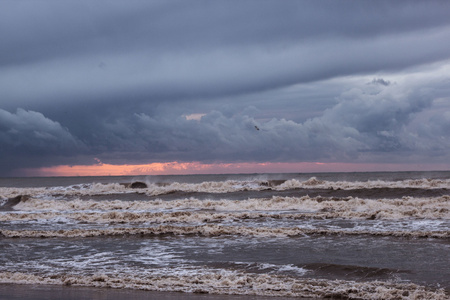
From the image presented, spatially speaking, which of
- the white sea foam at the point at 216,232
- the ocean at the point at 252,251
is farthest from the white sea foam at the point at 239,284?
the white sea foam at the point at 216,232

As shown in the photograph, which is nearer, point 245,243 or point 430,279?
point 430,279

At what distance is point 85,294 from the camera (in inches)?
343

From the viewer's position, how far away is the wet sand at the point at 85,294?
834 centimetres

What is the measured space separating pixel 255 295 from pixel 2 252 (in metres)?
9.45

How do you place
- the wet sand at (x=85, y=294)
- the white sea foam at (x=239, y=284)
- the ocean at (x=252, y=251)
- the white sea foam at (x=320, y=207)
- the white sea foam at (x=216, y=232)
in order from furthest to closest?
the white sea foam at (x=320, y=207) < the white sea foam at (x=216, y=232) < the ocean at (x=252, y=251) < the wet sand at (x=85, y=294) < the white sea foam at (x=239, y=284)

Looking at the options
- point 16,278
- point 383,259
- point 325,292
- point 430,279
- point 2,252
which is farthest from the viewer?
point 2,252

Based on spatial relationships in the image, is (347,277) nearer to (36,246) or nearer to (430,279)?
(430,279)

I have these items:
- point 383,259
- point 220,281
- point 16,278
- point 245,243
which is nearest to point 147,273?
point 220,281

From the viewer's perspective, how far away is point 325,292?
27.4ft

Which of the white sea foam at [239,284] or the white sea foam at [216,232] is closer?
the white sea foam at [239,284]

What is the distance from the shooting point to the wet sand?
8.34 m

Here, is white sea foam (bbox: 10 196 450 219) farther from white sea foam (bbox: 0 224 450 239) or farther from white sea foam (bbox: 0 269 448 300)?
white sea foam (bbox: 0 269 448 300)

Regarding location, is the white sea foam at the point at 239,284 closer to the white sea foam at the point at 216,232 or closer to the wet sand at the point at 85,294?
the wet sand at the point at 85,294

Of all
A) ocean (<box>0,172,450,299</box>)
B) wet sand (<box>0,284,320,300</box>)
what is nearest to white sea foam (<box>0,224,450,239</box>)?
ocean (<box>0,172,450,299</box>)
